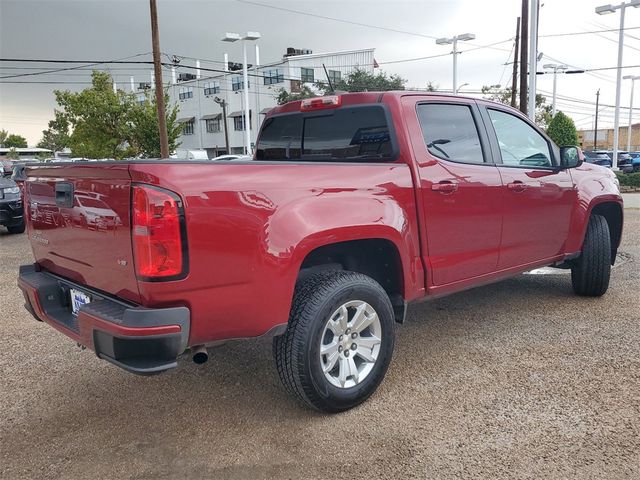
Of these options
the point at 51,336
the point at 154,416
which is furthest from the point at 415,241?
the point at 51,336

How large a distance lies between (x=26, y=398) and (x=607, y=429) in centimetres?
351

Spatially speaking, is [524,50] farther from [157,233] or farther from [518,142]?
[157,233]

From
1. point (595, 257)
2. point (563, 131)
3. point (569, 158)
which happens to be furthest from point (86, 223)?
point (563, 131)

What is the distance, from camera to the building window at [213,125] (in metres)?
52.1

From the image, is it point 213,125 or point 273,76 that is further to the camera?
point 213,125

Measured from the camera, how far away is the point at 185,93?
184ft

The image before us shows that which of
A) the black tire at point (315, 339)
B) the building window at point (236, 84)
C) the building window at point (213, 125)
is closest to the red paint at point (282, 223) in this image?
the black tire at point (315, 339)

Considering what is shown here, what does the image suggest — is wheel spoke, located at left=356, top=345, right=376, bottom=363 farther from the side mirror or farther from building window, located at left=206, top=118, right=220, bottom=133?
building window, located at left=206, top=118, right=220, bottom=133

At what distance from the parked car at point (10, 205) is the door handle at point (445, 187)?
10507 mm

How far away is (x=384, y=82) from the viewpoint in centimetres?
4059

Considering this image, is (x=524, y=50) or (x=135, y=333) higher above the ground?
(x=524, y=50)

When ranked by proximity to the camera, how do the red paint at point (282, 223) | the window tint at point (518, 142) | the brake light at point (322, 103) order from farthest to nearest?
the window tint at point (518, 142) → the brake light at point (322, 103) → the red paint at point (282, 223)

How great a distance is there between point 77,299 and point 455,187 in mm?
2451

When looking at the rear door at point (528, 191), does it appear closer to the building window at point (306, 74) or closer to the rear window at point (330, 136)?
the rear window at point (330, 136)
